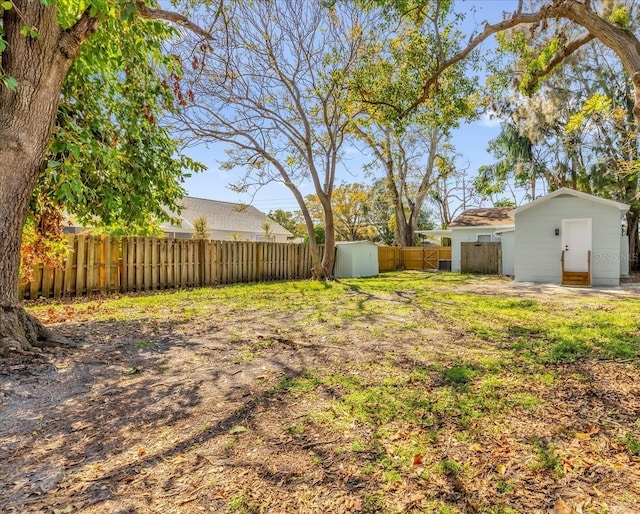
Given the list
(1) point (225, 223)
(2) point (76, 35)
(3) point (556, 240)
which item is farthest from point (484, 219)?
(2) point (76, 35)

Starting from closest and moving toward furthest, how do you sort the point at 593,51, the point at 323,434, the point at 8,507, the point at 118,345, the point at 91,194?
the point at 8,507 → the point at 323,434 → the point at 118,345 → the point at 91,194 → the point at 593,51

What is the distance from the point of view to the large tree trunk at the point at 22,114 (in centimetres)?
338

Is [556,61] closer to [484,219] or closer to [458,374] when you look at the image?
[458,374]

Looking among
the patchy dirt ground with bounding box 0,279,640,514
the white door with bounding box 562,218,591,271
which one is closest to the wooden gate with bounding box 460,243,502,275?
the white door with bounding box 562,218,591,271

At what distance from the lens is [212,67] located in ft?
33.5

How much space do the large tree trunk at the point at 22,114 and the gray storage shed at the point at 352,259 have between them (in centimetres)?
1251

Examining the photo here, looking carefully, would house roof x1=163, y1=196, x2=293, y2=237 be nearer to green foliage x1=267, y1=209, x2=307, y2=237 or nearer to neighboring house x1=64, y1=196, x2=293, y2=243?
neighboring house x1=64, y1=196, x2=293, y2=243

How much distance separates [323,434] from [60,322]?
4.96m

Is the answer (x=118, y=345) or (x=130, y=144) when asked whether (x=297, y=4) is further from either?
(x=118, y=345)

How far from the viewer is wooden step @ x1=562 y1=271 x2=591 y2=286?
36.1 ft

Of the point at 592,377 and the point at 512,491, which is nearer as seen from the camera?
the point at 512,491

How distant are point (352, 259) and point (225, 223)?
11710 mm

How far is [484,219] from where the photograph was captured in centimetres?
1978

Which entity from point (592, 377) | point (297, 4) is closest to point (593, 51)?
point (297, 4)
